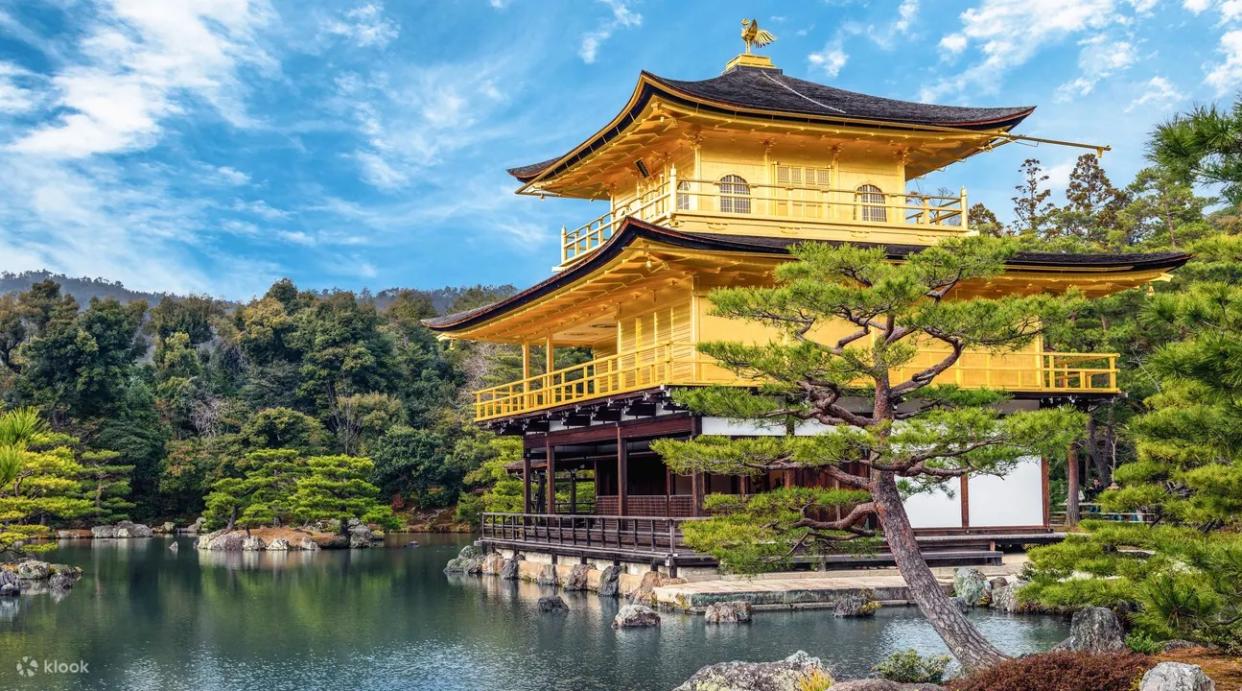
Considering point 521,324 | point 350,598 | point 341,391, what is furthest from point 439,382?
point 350,598

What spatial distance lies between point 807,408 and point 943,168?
592 inches

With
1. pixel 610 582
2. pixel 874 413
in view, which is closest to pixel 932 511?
pixel 610 582

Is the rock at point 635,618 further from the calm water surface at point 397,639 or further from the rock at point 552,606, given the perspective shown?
the rock at point 552,606

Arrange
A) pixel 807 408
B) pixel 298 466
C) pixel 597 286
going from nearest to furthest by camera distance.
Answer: pixel 807 408, pixel 597 286, pixel 298 466

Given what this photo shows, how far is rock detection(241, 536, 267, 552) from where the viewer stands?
38659mm

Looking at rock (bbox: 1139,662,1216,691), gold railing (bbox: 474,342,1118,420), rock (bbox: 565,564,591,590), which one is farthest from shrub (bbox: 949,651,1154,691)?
rock (bbox: 565,564,591,590)

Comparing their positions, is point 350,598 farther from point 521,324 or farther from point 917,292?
point 917,292

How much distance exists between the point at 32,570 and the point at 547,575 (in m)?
11.7

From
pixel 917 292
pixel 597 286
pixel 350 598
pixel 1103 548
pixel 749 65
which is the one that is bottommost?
pixel 350 598

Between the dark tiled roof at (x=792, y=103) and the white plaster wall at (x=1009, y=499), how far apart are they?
6.87 m

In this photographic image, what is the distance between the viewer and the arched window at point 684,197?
71.7ft

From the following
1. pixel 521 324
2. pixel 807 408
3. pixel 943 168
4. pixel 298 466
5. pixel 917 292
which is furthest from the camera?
pixel 298 466

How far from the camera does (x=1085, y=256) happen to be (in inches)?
868

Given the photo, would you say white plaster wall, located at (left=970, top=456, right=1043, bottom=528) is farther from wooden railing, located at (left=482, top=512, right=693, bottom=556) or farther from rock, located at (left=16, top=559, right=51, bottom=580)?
rock, located at (left=16, top=559, right=51, bottom=580)
